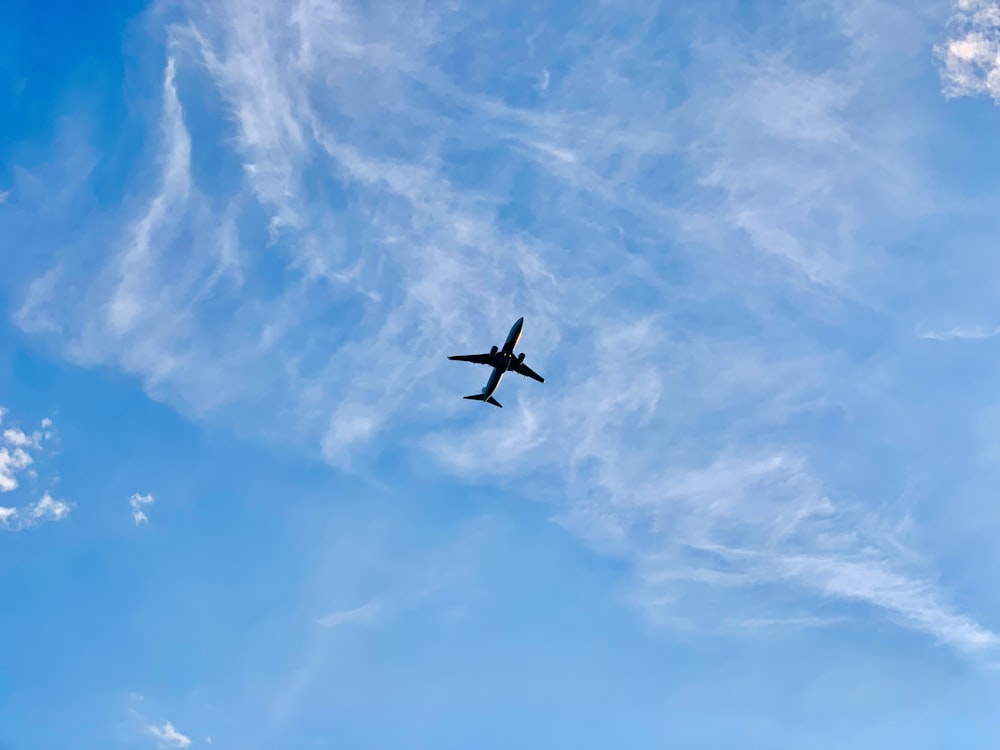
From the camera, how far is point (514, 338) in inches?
6905

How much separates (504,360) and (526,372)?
783 centimetres

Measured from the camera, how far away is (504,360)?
180 meters

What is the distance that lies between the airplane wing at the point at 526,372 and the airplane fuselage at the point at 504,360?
1.53 m

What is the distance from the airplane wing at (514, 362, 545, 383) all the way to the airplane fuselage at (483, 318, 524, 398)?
153 cm

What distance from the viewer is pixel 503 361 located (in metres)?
180

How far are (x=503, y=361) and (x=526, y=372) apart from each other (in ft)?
25.3

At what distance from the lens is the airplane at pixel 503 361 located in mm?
175750

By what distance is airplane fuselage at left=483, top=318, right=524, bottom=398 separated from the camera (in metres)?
175

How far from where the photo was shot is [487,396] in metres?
189

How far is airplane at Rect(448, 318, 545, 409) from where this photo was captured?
577ft

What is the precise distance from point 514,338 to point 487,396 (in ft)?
60.6

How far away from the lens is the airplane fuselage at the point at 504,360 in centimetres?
17488

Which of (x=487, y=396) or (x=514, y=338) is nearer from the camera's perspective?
(x=514, y=338)

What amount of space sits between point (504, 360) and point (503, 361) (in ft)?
1.23
